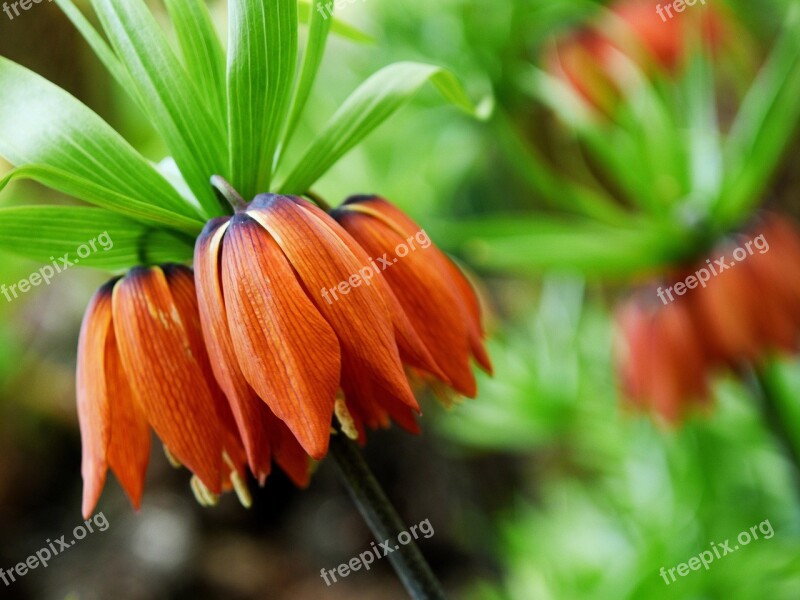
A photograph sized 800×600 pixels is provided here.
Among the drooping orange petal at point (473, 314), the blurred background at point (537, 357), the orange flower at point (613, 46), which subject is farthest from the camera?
the orange flower at point (613, 46)

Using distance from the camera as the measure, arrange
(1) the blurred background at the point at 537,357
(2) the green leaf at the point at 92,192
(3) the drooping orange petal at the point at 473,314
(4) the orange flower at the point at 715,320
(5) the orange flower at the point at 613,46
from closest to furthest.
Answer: (2) the green leaf at the point at 92,192
(3) the drooping orange petal at the point at 473,314
(4) the orange flower at the point at 715,320
(1) the blurred background at the point at 537,357
(5) the orange flower at the point at 613,46

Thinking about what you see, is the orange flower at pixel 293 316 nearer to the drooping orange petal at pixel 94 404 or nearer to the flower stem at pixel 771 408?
A: the drooping orange petal at pixel 94 404

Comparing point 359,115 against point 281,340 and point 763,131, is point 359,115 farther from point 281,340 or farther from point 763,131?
point 763,131

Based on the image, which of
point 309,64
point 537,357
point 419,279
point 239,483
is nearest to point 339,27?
point 309,64

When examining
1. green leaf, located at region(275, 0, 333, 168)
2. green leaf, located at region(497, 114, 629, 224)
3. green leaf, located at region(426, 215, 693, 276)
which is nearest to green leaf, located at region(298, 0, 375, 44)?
green leaf, located at region(275, 0, 333, 168)

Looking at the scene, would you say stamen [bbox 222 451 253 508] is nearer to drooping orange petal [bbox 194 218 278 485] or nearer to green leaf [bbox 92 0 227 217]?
drooping orange petal [bbox 194 218 278 485]

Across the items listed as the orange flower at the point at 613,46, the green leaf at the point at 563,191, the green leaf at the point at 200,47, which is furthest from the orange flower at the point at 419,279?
the orange flower at the point at 613,46
